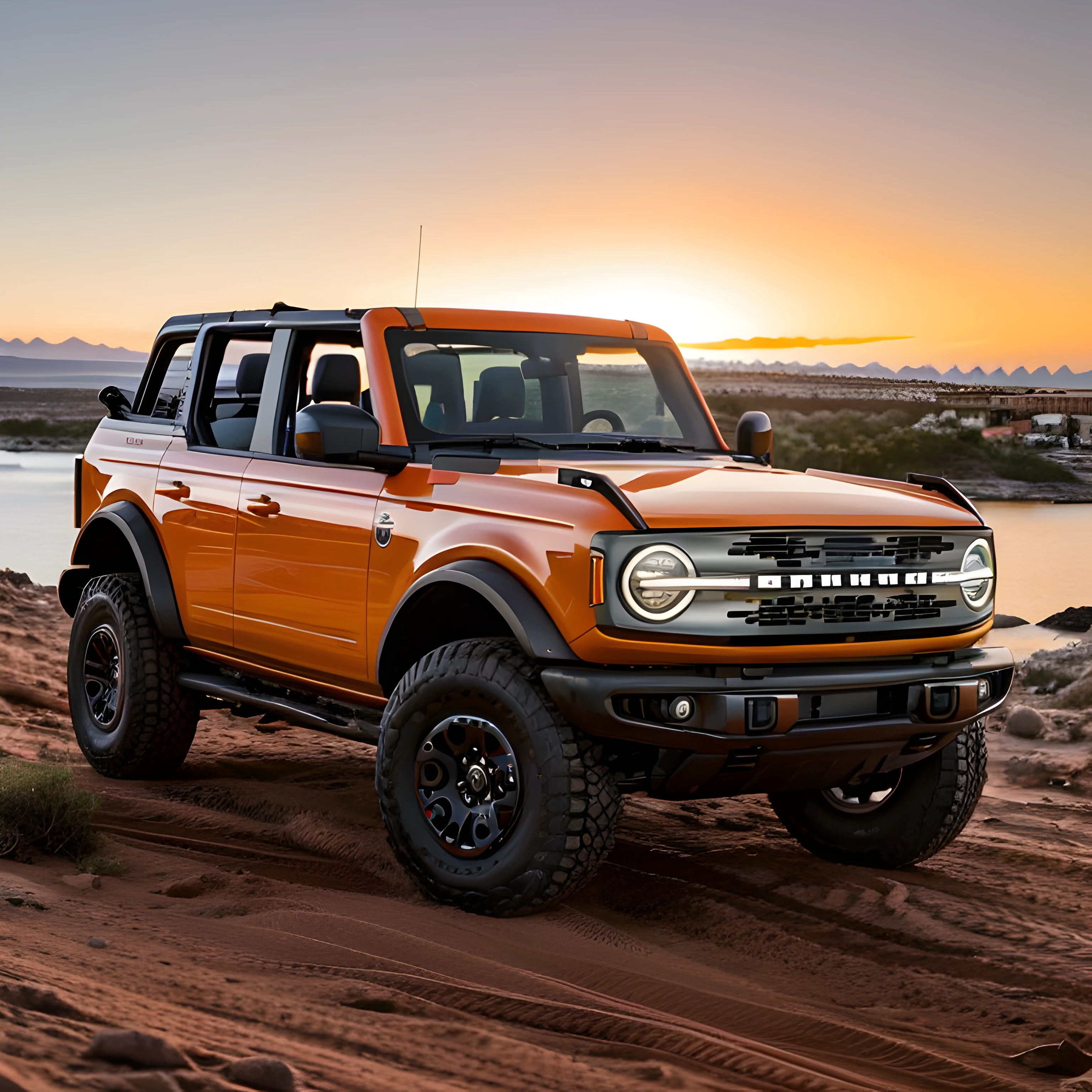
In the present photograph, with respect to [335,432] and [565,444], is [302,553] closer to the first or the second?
[335,432]

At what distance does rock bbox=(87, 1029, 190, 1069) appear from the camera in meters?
2.99

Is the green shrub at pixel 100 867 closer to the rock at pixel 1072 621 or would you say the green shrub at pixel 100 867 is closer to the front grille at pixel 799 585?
the front grille at pixel 799 585

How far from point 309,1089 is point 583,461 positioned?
308cm

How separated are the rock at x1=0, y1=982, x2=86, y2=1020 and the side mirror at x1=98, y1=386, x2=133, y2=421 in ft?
17.1

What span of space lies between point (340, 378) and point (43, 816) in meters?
2.22

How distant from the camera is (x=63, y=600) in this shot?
8039 millimetres

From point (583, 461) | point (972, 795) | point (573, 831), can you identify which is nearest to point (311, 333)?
point (583, 461)

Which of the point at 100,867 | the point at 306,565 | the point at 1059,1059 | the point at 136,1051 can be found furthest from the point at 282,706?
the point at 1059,1059

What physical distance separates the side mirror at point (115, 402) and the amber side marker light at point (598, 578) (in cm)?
448

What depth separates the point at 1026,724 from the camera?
9664mm

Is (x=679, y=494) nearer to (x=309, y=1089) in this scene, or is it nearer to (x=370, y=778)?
(x=309, y=1089)

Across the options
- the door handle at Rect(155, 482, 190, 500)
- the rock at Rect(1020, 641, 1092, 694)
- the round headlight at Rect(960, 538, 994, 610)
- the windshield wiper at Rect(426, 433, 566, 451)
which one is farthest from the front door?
the rock at Rect(1020, 641, 1092, 694)

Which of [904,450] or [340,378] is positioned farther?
[904,450]

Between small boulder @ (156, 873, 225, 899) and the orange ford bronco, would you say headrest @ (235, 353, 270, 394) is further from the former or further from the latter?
small boulder @ (156, 873, 225, 899)
